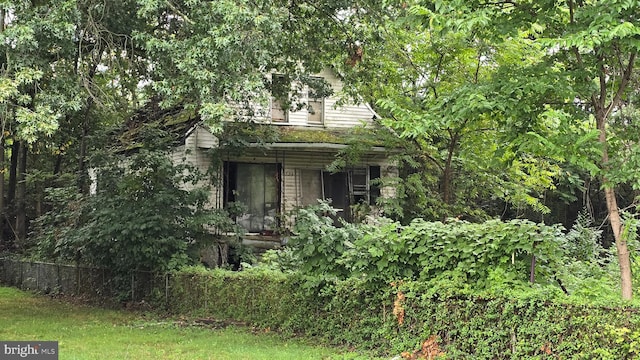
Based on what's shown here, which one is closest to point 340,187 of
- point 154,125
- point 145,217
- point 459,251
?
point 154,125

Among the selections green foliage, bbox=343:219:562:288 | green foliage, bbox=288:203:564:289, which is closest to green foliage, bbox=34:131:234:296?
green foliage, bbox=288:203:564:289

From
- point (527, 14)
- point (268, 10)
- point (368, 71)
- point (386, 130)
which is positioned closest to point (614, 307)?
point (527, 14)

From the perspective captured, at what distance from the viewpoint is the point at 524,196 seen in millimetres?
16625

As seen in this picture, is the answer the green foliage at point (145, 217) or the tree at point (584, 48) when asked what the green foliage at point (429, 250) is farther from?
the green foliage at point (145, 217)

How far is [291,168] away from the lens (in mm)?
18109

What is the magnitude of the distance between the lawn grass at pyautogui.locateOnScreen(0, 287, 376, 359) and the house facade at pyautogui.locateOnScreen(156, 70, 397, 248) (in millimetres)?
5051

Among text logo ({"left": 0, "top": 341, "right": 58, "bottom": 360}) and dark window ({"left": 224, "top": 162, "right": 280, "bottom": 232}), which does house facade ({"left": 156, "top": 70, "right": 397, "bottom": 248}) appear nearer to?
dark window ({"left": 224, "top": 162, "right": 280, "bottom": 232})

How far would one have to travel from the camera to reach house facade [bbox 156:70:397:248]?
1697 cm

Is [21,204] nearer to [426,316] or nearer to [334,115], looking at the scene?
[334,115]

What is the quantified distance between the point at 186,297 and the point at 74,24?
595cm

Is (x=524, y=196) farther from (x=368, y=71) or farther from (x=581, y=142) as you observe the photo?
(x=581, y=142)

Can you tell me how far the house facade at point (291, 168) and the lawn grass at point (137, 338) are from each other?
16.6 ft

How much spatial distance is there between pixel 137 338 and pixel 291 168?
8.79 metres

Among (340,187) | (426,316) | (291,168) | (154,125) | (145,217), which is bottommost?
(426,316)
